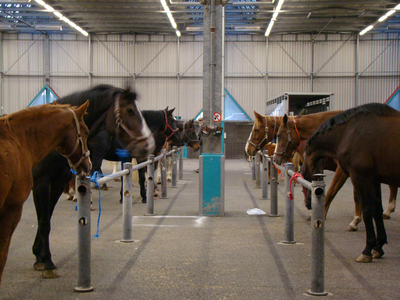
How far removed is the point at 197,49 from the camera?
30.4 metres

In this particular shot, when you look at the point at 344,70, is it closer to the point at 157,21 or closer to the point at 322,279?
the point at 157,21

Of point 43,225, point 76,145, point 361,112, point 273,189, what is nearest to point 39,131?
point 76,145

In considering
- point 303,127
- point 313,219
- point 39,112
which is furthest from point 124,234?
point 303,127

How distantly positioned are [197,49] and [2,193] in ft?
92.8

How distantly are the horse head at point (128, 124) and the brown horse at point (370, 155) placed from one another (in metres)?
2.55

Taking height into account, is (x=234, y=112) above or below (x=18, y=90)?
below

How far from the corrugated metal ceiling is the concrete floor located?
1678 centimetres

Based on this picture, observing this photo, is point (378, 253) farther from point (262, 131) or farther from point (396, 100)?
point (396, 100)

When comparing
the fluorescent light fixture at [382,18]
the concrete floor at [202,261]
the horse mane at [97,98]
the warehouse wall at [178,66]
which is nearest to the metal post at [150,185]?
the concrete floor at [202,261]

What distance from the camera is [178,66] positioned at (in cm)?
3009

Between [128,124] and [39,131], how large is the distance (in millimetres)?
1774

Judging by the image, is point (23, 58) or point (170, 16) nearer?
point (170, 16)

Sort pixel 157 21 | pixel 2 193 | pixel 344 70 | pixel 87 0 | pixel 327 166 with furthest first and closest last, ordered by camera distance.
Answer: pixel 344 70
pixel 157 21
pixel 87 0
pixel 327 166
pixel 2 193

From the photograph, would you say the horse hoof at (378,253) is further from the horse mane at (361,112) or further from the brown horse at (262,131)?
the brown horse at (262,131)
